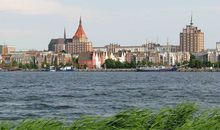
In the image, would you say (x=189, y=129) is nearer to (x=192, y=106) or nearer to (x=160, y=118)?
(x=160, y=118)

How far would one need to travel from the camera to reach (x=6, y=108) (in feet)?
127

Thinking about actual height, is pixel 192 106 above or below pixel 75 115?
above

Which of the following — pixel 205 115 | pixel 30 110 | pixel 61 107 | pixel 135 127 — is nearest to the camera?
pixel 135 127

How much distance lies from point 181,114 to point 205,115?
0.61 m

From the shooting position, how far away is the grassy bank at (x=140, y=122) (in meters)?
11.2

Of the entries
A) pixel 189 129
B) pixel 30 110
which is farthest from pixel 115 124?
pixel 30 110

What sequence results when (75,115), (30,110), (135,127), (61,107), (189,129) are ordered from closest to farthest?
1. (189,129)
2. (135,127)
3. (75,115)
4. (30,110)
5. (61,107)

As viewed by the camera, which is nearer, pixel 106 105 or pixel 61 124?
pixel 61 124

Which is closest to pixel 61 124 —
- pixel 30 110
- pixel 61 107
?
pixel 30 110

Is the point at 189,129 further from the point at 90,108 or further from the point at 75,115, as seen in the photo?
the point at 90,108

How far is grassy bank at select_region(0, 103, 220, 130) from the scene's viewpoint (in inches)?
442

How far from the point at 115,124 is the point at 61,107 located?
2880 cm

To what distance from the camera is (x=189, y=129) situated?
10852 mm

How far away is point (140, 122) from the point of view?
1200cm
